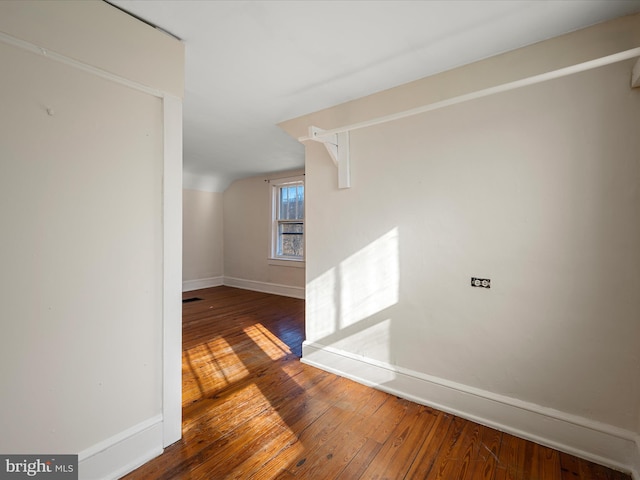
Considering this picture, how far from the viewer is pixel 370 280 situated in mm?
2381

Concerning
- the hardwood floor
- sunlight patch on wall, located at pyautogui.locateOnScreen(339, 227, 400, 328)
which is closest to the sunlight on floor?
the hardwood floor

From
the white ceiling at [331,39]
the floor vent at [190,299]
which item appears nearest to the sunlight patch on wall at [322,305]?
the white ceiling at [331,39]

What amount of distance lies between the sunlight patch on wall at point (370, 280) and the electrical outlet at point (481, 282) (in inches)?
20.5

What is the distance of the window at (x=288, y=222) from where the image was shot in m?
5.68

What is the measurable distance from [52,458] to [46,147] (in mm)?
1372

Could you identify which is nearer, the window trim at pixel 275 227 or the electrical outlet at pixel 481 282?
the electrical outlet at pixel 481 282

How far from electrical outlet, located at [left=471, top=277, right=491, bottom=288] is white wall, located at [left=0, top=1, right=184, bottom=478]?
6.42 feet

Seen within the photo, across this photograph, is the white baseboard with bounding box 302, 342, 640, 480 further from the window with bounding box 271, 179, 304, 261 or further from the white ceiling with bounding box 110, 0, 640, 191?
the window with bounding box 271, 179, 304, 261

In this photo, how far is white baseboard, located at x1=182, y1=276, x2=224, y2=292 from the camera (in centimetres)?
603

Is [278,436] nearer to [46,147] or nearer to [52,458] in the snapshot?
[52,458]

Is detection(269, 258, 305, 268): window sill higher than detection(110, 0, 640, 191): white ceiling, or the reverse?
detection(110, 0, 640, 191): white ceiling

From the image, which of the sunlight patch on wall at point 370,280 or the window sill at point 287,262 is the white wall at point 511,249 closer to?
the sunlight patch on wall at point 370,280

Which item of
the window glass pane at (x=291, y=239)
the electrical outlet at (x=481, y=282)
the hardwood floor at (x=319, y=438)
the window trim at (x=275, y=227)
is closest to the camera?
the hardwood floor at (x=319, y=438)

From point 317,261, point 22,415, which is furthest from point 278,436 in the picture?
point 317,261
